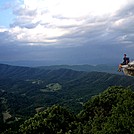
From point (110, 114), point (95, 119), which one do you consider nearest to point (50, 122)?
point (95, 119)

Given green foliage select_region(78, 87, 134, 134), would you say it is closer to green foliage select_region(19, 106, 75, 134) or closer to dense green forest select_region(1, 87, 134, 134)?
dense green forest select_region(1, 87, 134, 134)

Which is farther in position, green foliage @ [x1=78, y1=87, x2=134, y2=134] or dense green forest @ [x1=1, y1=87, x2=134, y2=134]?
dense green forest @ [x1=1, y1=87, x2=134, y2=134]

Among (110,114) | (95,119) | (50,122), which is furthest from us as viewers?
(50,122)

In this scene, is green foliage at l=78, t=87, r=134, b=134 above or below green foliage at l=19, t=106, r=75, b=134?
above

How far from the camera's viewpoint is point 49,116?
50875mm

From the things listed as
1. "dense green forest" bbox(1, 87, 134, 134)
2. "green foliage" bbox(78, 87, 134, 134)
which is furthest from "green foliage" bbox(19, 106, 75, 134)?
"green foliage" bbox(78, 87, 134, 134)

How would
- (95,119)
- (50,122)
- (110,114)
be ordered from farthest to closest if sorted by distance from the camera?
(50,122) < (110,114) < (95,119)

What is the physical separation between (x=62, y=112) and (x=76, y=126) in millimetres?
6402

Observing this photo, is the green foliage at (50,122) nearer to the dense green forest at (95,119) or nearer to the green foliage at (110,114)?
the dense green forest at (95,119)

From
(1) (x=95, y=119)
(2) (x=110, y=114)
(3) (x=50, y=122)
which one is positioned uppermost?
(2) (x=110, y=114)

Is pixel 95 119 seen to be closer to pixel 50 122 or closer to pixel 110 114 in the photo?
pixel 110 114

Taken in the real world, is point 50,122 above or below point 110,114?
below

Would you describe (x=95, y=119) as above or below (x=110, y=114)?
below

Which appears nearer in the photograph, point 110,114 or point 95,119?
point 95,119
